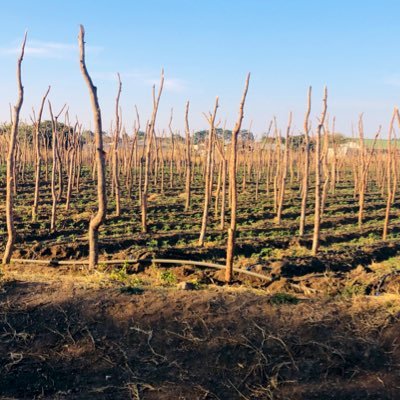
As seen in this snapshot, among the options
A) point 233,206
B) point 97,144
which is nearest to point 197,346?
point 233,206

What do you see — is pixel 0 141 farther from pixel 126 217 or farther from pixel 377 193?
pixel 377 193

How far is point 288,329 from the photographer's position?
16.4 ft

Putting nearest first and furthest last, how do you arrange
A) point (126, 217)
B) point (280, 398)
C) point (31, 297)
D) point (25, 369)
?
point (280, 398) < point (25, 369) < point (31, 297) < point (126, 217)

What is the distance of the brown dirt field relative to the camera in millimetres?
4430

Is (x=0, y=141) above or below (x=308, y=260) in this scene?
above

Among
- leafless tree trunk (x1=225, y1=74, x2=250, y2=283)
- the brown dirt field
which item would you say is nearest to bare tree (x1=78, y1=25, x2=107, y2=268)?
leafless tree trunk (x1=225, y1=74, x2=250, y2=283)

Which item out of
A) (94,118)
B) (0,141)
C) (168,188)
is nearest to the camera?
(94,118)

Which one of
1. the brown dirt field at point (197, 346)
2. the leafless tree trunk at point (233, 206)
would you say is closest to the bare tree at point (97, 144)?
the leafless tree trunk at point (233, 206)

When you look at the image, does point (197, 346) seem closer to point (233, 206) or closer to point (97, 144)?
point (233, 206)

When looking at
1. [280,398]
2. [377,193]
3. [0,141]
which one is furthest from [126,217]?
[0,141]

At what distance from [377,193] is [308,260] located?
54.6 feet

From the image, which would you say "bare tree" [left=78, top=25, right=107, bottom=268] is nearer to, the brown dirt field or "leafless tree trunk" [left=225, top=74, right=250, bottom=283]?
"leafless tree trunk" [left=225, top=74, right=250, bottom=283]

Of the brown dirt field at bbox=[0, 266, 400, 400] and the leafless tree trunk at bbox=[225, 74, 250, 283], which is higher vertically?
the leafless tree trunk at bbox=[225, 74, 250, 283]

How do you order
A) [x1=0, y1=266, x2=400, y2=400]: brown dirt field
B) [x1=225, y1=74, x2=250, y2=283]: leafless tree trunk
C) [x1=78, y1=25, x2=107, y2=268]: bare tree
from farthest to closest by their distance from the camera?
[x1=78, y1=25, x2=107, y2=268]: bare tree
[x1=225, y1=74, x2=250, y2=283]: leafless tree trunk
[x1=0, y1=266, x2=400, y2=400]: brown dirt field
